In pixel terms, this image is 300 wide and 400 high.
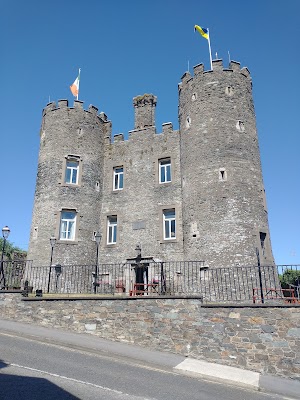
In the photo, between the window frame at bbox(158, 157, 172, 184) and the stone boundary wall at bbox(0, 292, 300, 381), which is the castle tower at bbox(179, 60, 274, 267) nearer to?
the window frame at bbox(158, 157, 172, 184)

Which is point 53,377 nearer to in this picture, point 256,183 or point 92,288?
point 92,288

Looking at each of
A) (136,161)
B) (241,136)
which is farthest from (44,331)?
(241,136)

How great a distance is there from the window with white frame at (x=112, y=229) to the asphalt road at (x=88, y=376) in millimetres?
11146

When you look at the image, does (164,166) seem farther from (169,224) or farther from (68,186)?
(68,186)

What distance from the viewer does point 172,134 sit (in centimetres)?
2303

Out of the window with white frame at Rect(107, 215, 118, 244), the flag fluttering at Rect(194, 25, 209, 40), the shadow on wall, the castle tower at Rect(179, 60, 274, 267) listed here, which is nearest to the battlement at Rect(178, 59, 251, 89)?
the castle tower at Rect(179, 60, 274, 267)

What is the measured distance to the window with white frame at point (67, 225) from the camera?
21703 millimetres

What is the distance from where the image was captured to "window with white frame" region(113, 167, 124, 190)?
2403cm

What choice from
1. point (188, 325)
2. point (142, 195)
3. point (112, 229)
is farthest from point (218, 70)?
point (188, 325)

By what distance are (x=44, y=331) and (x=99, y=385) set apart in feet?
19.4

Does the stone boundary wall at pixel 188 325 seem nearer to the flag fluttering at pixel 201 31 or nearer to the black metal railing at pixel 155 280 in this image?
the black metal railing at pixel 155 280

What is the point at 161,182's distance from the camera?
73.6 feet

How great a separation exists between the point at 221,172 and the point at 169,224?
4.78 metres

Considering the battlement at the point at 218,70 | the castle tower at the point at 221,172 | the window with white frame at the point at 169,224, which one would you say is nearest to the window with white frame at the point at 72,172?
the window with white frame at the point at 169,224
